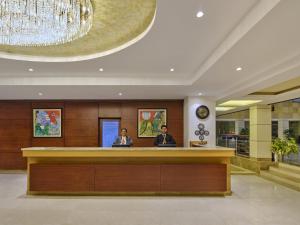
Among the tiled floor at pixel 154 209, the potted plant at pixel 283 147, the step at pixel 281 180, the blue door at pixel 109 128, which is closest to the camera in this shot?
the tiled floor at pixel 154 209

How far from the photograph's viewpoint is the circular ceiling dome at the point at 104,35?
141 inches

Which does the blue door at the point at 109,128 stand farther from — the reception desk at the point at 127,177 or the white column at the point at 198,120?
the reception desk at the point at 127,177

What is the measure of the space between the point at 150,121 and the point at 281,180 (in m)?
4.61

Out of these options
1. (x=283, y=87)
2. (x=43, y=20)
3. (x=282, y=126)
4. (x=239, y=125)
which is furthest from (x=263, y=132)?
(x=43, y=20)

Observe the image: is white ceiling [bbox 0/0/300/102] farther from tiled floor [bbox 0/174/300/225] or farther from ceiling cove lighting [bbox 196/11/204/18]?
tiled floor [bbox 0/174/300/225]

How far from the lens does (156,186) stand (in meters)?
5.50

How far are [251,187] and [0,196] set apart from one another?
19.4 ft

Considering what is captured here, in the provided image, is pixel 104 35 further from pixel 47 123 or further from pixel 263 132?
pixel 263 132

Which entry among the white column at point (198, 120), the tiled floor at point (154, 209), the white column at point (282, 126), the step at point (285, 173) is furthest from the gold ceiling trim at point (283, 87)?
the white column at point (282, 126)

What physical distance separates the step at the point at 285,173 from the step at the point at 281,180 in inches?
6.5

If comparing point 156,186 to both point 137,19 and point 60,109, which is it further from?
point 60,109

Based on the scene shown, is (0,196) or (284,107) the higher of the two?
(284,107)

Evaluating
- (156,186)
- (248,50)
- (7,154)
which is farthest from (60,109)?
(248,50)

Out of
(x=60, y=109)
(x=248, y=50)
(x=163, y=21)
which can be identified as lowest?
(x=60, y=109)
